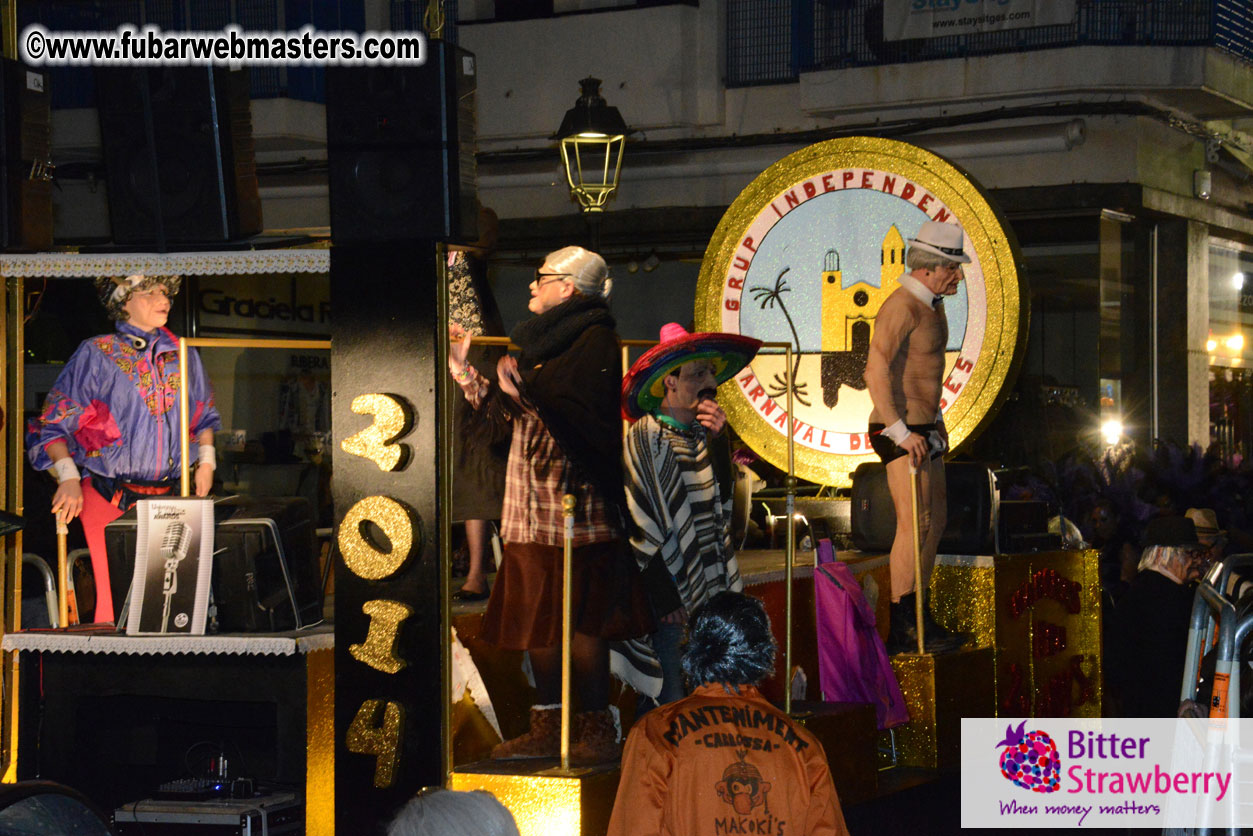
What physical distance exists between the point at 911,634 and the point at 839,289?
1759mm

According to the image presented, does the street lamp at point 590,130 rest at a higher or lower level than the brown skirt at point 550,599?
higher

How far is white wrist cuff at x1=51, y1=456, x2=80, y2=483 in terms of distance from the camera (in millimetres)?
6543

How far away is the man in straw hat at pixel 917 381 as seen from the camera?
7.50 m

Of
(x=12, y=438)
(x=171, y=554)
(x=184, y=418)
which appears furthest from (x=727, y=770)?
(x=12, y=438)

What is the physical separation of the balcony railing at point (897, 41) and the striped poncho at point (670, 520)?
8.88 metres

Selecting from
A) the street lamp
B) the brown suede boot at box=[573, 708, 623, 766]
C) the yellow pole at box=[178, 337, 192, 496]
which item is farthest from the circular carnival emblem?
the yellow pole at box=[178, 337, 192, 496]

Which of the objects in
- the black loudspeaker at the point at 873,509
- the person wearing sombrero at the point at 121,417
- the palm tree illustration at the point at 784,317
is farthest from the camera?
the palm tree illustration at the point at 784,317

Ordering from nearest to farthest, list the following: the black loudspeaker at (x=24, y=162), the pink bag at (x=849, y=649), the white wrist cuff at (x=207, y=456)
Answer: the black loudspeaker at (x=24, y=162) → the white wrist cuff at (x=207, y=456) → the pink bag at (x=849, y=649)

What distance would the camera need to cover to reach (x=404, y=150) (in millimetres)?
5410

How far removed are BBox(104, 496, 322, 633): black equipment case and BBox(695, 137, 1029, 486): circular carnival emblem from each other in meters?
2.74

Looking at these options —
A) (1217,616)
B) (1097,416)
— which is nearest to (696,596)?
(1217,616)

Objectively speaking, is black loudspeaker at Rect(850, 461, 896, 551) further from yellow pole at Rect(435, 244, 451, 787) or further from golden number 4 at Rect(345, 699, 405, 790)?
golden number 4 at Rect(345, 699, 405, 790)

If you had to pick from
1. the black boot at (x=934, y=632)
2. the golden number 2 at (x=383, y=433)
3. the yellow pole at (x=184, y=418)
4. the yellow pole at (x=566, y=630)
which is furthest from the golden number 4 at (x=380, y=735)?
the black boot at (x=934, y=632)

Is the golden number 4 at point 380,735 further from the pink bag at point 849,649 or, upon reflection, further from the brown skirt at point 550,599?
the pink bag at point 849,649
